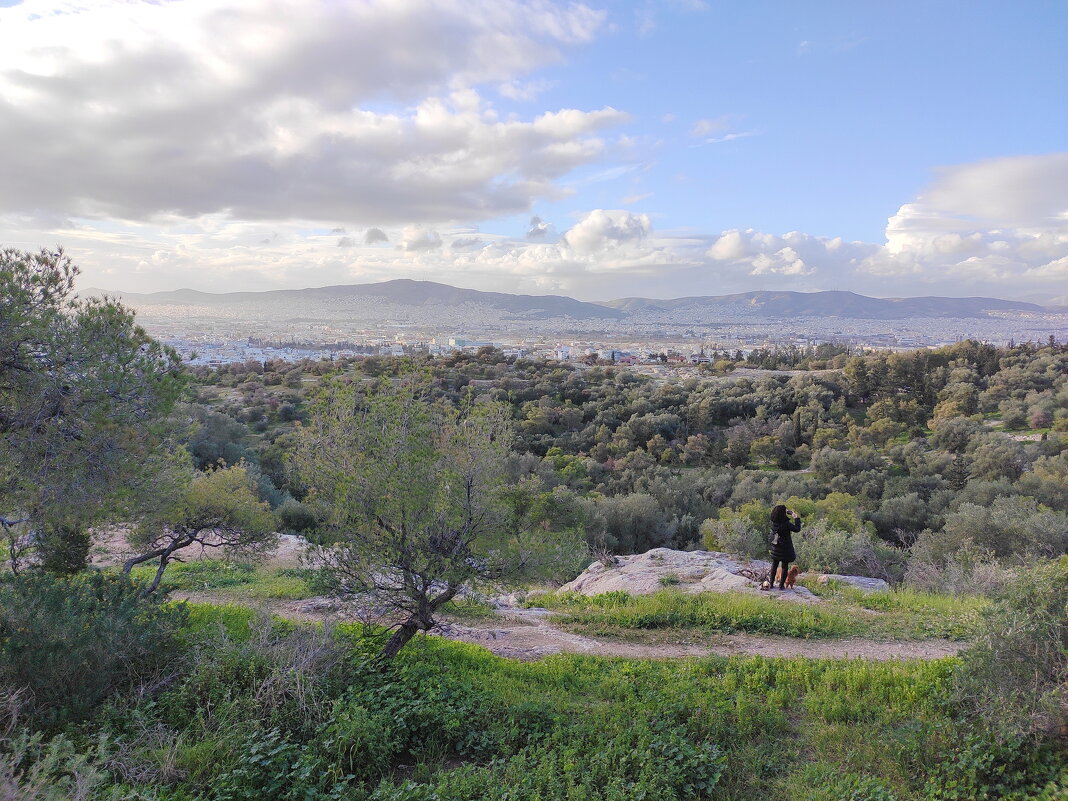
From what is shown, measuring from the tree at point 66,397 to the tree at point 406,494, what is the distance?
1777 millimetres

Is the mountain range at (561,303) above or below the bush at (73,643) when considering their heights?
above

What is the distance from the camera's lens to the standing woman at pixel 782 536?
1012 centimetres

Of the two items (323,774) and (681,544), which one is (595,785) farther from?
(681,544)

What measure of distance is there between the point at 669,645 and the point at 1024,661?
430cm

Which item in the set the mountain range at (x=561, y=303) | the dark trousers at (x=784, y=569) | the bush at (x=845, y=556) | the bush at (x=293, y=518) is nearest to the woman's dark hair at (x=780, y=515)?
the dark trousers at (x=784, y=569)

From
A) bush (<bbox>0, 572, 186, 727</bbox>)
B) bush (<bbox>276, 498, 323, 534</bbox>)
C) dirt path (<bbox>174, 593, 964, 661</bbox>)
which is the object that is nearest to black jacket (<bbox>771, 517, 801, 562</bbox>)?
dirt path (<bbox>174, 593, 964, 661</bbox>)

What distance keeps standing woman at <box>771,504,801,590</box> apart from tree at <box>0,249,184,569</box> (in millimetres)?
9341

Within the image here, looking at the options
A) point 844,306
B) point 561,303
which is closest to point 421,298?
point 561,303

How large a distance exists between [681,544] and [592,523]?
3866 millimetres

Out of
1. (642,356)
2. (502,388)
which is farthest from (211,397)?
(642,356)

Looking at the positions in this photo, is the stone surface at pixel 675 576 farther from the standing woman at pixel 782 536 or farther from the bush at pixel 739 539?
the bush at pixel 739 539

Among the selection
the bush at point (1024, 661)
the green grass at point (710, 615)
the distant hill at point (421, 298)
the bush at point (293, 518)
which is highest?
the distant hill at point (421, 298)

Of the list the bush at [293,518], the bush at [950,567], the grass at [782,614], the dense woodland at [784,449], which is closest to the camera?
the grass at [782,614]

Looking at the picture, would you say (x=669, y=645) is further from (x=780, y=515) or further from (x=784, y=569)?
(x=784, y=569)
